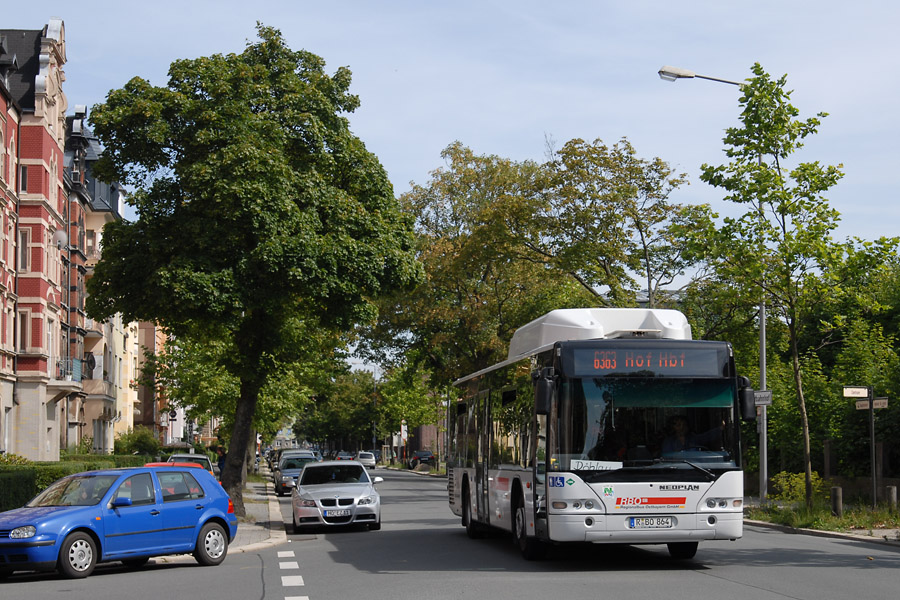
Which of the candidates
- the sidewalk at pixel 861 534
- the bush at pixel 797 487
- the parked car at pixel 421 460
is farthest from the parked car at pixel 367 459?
the sidewalk at pixel 861 534

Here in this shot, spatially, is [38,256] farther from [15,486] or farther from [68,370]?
[15,486]

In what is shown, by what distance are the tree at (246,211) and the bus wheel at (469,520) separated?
5545mm

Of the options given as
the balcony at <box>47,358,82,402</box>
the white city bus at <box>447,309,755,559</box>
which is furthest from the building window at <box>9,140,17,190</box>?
the white city bus at <box>447,309,755,559</box>


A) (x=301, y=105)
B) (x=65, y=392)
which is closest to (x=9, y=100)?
(x=65, y=392)

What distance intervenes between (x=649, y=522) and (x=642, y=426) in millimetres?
1189

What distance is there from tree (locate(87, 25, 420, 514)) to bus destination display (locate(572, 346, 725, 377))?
10.1 meters

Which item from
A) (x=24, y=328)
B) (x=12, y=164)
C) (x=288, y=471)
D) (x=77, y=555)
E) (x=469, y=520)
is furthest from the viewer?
(x=24, y=328)

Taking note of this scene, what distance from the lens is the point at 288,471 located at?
136ft

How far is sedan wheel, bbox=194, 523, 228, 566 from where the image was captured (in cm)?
1681

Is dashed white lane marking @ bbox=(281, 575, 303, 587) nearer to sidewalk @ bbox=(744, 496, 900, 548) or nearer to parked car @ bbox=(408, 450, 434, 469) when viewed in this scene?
sidewalk @ bbox=(744, 496, 900, 548)

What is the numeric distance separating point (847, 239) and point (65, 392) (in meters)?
33.2

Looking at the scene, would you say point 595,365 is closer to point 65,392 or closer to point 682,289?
point 682,289

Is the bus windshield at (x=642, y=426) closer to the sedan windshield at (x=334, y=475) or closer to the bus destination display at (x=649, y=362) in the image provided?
the bus destination display at (x=649, y=362)

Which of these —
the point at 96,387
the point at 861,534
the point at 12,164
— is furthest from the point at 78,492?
the point at 96,387
